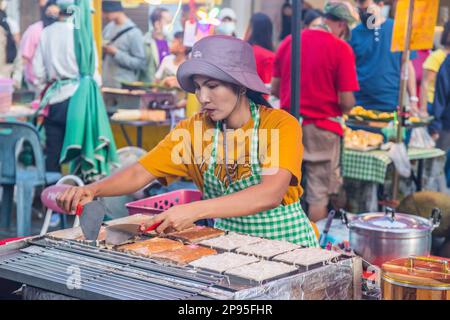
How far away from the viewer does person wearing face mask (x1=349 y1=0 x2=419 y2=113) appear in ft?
21.9

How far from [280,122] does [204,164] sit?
0.37m

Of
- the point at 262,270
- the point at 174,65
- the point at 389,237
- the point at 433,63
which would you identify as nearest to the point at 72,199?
the point at 262,270

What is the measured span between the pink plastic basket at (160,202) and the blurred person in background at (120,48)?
141 inches

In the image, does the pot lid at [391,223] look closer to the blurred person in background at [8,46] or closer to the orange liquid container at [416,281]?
the orange liquid container at [416,281]

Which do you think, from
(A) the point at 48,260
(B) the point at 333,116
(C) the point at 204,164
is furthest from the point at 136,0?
(A) the point at 48,260

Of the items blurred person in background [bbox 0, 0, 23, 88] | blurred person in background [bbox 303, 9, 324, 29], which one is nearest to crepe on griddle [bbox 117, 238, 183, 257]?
blurred person in background [bbox 303, 9, 324, 29]

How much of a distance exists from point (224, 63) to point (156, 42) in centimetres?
476

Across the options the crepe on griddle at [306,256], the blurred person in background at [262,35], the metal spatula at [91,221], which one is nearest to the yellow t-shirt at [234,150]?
the crepe on griddle at [306,256]

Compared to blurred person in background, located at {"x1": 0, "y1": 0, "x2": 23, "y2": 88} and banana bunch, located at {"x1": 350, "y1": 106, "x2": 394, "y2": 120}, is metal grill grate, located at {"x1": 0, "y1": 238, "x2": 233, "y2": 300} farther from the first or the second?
banana bunch, located at {"x1": 350, "y1": 106, "x2": 394, "y2": 120}

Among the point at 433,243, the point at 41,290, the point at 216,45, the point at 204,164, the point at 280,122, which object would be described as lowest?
the point at 433,243

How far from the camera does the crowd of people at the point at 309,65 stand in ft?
18.1

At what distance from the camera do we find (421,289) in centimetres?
201

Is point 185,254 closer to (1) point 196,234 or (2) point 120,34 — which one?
(1) point 196,234

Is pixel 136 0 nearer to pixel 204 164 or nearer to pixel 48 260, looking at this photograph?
pixel 204 164
